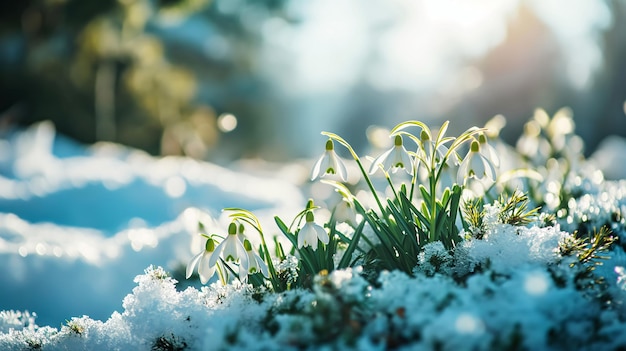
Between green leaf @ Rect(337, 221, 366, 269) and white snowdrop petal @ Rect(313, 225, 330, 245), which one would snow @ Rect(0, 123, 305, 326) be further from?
white snowdrop petal @ Rect(313, 225, 330, 245)

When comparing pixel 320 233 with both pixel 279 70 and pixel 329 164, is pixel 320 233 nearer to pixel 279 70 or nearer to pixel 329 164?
pixel 329 164

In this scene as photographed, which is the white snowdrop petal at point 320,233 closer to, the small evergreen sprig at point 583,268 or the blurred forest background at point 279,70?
the small evergreen sprig at point 583,268

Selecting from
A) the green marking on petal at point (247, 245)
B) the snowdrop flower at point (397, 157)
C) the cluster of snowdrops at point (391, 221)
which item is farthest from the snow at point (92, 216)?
the snowdrop flower at point (397, 157)

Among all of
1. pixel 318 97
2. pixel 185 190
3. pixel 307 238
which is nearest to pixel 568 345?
pixel 307 238

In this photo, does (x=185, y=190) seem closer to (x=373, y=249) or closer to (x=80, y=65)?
(x=373, y=249)

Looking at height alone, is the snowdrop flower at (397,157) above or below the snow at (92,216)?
below

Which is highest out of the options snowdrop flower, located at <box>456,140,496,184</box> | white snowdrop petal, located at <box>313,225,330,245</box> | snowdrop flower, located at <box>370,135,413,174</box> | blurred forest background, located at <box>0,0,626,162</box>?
blurred forest background, located at <box>0,0,626,162</box>

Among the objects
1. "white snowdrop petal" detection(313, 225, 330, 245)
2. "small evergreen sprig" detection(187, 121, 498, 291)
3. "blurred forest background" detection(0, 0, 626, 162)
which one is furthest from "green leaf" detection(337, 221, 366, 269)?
"blurred forest background" detection(0, 0, 626, 162)
